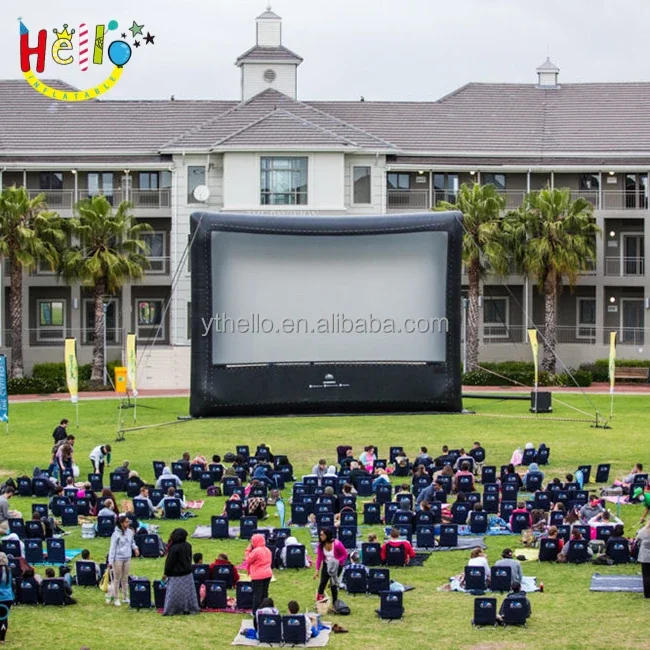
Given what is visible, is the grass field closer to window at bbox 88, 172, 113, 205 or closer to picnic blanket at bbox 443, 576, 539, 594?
picnic blanket at bbox 443, 576, 539, 594

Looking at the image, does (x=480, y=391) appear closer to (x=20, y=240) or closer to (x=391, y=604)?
(x=20, y=240)

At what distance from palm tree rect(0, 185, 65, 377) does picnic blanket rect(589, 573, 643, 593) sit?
40.2 m

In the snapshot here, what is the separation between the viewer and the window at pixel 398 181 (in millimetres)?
69438

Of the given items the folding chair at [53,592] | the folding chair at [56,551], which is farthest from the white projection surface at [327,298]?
the folding chair at [53,592]

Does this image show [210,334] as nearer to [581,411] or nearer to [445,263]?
[445,263]

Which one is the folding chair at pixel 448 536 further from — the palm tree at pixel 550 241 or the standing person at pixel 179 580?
the palm tree at pixel 550 241

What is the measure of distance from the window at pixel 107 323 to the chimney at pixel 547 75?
Result: 2392 centimetres

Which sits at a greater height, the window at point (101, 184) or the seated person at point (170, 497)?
the window at point (101, 184)

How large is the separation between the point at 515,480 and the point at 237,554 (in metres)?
8.26

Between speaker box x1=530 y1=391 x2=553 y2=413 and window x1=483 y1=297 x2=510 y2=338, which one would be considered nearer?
speaker box x1=530 y1=391 x2=553 y2=413

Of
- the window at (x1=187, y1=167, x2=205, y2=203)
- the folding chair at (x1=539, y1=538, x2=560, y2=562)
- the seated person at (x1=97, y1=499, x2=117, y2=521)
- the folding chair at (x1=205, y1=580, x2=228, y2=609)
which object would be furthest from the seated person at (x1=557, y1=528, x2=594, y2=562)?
the window at (x1=187, y1=167, x2=205, y2=203)

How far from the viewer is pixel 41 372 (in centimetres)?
6588

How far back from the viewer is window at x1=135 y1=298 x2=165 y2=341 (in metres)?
69.8

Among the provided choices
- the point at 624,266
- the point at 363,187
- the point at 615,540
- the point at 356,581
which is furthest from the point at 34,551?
the point at 624,266
